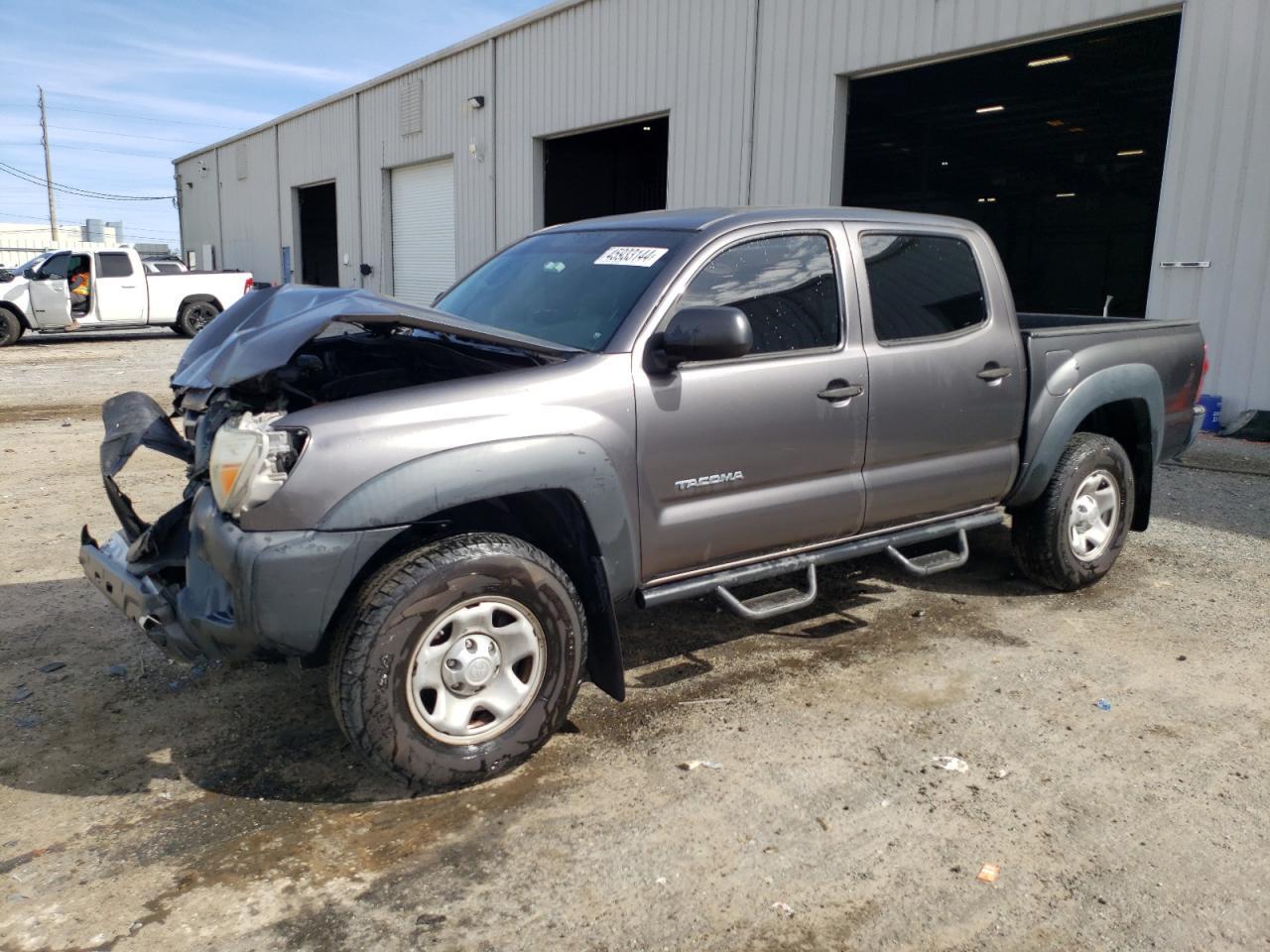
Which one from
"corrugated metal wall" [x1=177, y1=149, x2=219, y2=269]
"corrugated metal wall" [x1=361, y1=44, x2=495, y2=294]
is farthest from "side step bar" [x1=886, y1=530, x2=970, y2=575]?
"corrugated metal wall" [x1=177, y1=149, x2=219, y2=269]

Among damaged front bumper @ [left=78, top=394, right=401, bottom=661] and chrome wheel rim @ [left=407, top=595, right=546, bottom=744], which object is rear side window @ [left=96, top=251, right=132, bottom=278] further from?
chrome wheel rim @ [left=407, top=595, right=546, bottom=744]

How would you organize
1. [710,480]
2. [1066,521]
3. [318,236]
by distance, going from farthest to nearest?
[318,236], [1066,521], [710,480]

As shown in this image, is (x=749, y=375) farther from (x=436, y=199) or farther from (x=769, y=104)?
(x=436, y=199)

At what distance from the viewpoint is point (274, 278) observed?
3212cm

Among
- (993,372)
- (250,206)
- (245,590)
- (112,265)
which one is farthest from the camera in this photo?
(250,206)

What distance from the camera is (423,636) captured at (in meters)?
3.07

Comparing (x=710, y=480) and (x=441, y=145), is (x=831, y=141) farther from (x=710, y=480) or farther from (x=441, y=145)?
(x=441, y=145)

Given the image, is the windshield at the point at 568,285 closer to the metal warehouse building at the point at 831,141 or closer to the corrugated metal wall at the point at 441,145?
the metal warehouse building at the point at 831,141

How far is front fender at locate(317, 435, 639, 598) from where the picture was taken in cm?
298

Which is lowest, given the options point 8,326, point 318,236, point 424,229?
point 8,326

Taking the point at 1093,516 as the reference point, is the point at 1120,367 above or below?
above

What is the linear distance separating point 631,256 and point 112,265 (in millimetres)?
20722

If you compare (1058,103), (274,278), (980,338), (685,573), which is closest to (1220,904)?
(685,573)

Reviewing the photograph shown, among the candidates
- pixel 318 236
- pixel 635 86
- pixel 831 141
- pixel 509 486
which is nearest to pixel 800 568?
pixel 509 486
